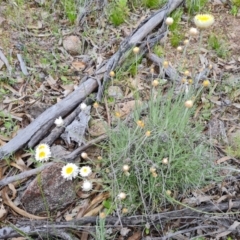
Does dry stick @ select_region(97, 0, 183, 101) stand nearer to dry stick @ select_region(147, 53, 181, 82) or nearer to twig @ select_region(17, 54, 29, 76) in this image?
dry stick @ select_region(147, 53, 181, 82)

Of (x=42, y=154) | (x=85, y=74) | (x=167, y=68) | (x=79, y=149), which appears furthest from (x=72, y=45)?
(x=42, y=154)

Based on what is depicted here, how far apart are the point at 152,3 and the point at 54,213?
201 centimetres

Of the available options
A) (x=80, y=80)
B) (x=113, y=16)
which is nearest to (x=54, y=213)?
(x=80, y=80)

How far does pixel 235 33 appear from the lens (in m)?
3.26

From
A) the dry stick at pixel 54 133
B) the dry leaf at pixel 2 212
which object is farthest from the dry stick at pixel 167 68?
the dry leaf at pixel 2 212

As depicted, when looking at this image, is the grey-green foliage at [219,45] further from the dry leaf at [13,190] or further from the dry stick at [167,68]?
the dry leaf at [13,190]

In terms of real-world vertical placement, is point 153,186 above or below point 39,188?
below

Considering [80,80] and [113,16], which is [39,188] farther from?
[113,16]

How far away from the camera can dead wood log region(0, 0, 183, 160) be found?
2.44 metres

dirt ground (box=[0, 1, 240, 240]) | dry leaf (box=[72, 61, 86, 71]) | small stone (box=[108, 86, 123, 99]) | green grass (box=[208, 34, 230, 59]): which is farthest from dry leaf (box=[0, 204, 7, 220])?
green grass (box=[208, 34, 230, 59])

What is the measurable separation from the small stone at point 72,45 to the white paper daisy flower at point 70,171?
1.23 meters

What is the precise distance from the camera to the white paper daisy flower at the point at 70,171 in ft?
7.09

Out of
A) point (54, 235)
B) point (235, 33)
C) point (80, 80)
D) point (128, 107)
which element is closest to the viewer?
point (54, 235)

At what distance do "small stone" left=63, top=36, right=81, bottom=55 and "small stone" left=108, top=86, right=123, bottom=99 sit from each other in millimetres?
526
